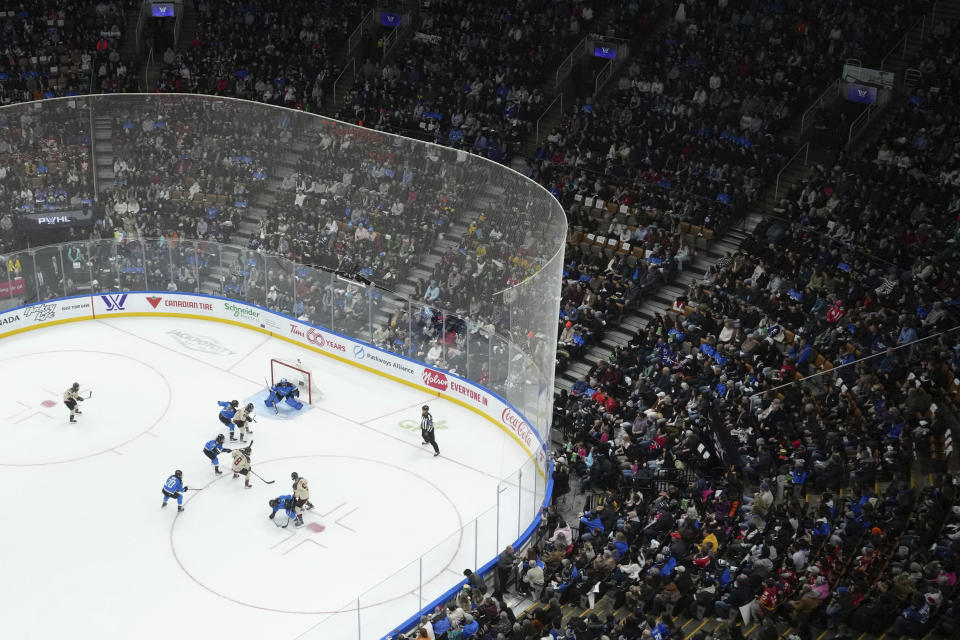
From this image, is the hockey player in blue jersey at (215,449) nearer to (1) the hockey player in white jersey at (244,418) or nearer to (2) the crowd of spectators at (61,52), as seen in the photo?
(1) the hockey player in white jersey at (244,418)

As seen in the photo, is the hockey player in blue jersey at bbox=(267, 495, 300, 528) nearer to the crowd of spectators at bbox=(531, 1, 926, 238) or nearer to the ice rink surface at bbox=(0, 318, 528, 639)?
the ice rink surface at bbox=(0, 318, 528, 639)

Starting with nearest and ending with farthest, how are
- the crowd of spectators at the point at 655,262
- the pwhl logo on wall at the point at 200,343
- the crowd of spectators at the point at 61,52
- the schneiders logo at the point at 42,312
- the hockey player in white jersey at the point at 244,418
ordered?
the crowd of spectators at the point at 655,262 < the hockey player in white jersey at the point at 244,418 < the pwhl logo on wall at the point at 200,343 < the schneiders logo at the point at 42,312 < the crowd of spectators at the point at 61,52

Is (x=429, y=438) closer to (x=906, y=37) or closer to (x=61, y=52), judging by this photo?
(x=906, y=37)

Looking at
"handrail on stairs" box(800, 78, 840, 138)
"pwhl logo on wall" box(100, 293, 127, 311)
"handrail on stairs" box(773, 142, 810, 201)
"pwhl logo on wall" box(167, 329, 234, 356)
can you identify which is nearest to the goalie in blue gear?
"pwhl logo on wall" box(167, 329, 234, 356)

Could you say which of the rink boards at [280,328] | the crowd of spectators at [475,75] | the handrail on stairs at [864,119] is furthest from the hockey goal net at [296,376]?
the handrail on stairs at [864,119]

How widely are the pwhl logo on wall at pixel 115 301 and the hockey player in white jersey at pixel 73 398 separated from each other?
534cm

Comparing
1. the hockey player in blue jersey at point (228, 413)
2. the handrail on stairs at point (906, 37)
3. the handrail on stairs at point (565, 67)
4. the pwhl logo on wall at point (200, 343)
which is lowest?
the pwhl logo on wall at point (200, 343)

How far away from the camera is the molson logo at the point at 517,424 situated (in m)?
21.2

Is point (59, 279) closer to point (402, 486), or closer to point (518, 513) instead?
point (402, 486)

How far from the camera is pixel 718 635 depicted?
47.7ft

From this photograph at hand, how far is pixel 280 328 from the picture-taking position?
87.1ft

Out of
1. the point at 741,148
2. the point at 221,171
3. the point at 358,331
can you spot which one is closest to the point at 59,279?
the point at 221,171

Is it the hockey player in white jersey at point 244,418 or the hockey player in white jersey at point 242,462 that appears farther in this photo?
the hockey player in white jersey at point 244,418

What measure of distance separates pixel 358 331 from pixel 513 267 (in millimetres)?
5074
